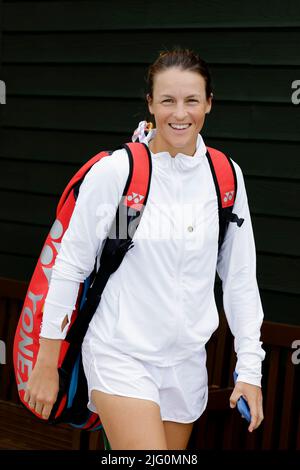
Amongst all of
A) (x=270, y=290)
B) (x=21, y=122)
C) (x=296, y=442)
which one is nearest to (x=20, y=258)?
(x=21, y=122)

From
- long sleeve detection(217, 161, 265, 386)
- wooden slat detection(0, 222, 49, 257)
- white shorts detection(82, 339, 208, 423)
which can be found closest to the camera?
white shorts detection(82, 339, 208, 423)

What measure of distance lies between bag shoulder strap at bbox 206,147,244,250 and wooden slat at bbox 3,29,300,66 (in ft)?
5.00

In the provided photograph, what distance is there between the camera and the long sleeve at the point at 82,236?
2836mm

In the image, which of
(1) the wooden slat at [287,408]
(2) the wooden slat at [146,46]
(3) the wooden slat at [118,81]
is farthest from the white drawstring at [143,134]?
(1) the wooden slat at [287,408]

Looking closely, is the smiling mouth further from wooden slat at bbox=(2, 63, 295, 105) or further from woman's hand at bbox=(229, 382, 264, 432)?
wooden slat at bbox=(2, 63, 295, 105)

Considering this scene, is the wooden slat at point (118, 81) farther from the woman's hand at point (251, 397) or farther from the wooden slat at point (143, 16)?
the woman's hand at point (251, 397)

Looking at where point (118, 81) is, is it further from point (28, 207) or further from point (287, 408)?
point (287, 408)

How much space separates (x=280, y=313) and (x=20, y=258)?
5.79 ft

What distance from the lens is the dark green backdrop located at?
4.63 meters

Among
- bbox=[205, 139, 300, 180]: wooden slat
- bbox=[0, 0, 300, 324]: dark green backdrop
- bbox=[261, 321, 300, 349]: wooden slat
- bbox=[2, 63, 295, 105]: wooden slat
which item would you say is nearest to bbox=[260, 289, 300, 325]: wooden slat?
bbox=[0, 0, 300, 324]: dark green backdrop

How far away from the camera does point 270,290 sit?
4691 mm

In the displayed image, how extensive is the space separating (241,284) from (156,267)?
380 mm

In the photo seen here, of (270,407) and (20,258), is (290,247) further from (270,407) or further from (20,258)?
(20,258)

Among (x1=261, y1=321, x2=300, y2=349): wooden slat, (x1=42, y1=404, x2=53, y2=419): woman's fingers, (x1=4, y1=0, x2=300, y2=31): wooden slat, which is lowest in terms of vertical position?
(x1=42, y1=404, x2=53, y2=419): woman's fingers
